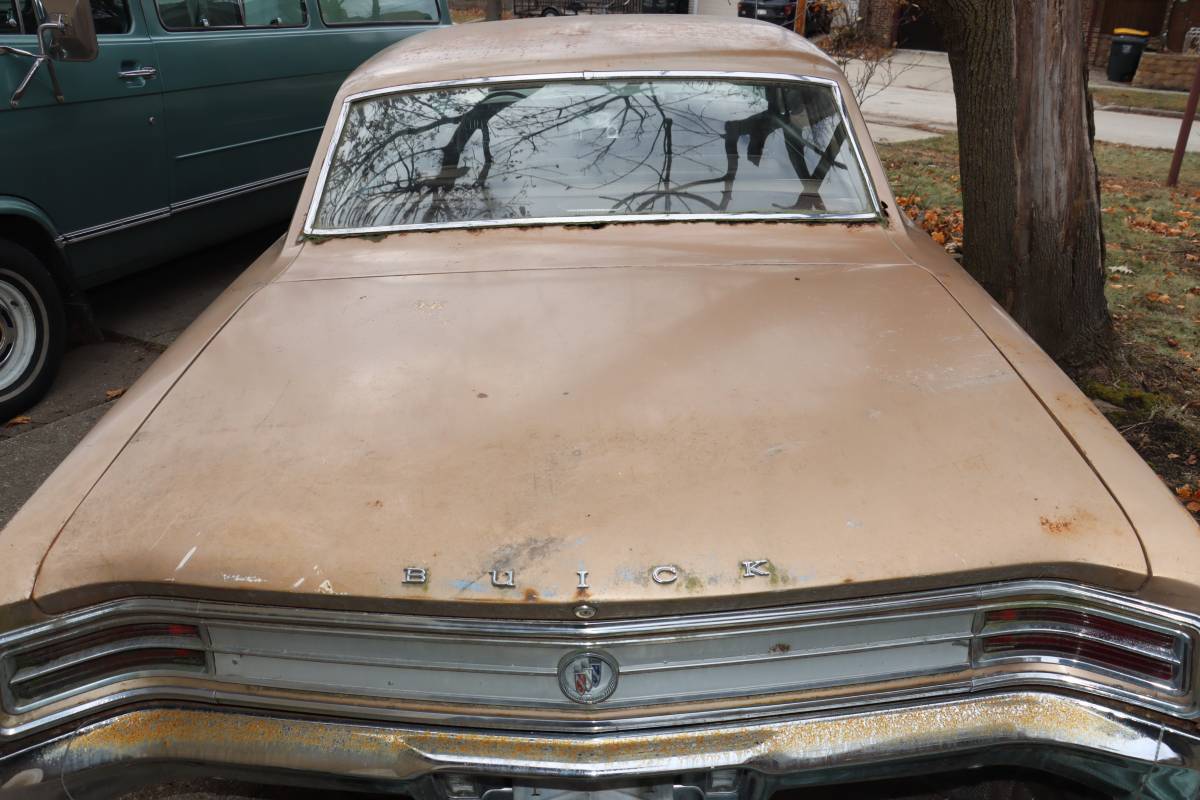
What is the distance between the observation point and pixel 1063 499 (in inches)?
69.8

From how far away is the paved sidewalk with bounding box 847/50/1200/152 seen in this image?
1155cm

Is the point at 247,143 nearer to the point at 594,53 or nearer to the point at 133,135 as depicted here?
the point at 133,135

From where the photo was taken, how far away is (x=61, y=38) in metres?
4.02

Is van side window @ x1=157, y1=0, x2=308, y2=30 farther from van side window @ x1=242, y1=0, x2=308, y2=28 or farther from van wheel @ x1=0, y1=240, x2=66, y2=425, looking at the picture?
van wheel @ x1=0, y1=240, x2=66, y2=425

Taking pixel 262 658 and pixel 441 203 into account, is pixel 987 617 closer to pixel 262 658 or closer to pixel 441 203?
pixel 262 658

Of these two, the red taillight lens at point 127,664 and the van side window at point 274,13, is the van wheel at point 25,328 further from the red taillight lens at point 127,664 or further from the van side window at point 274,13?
the red taillight lens at point 127,664

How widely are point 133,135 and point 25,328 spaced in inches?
41.5

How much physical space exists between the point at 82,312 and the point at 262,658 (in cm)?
363

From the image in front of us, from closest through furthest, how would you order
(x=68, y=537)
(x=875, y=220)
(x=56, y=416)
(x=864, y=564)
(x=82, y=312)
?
(x=864, y=564) → (x=68, y=537) → (x=875, y=220) → (x=56, y=416) → (x=82, y=312)

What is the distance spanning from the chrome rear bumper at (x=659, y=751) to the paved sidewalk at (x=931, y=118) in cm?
876

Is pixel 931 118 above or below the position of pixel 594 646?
below

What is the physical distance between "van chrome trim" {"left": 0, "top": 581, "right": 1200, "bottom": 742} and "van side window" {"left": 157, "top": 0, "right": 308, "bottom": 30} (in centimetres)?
423

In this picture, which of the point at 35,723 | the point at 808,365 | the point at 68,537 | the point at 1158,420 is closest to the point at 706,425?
the point at 808,365

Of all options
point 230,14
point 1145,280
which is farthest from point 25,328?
point 1145,280
